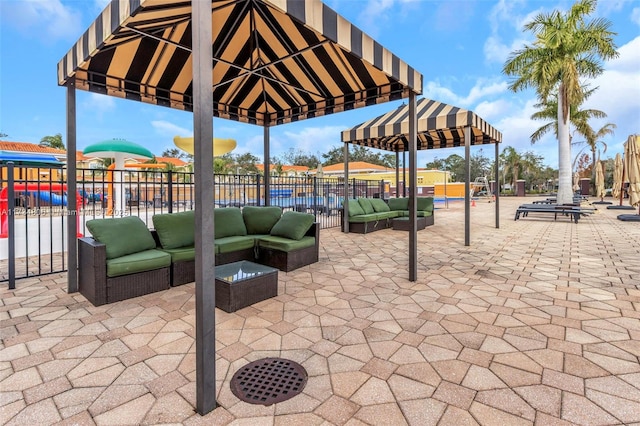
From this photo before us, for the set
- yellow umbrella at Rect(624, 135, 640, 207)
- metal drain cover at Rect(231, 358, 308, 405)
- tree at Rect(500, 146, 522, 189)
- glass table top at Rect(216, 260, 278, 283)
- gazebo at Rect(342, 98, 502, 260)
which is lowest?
metal drain cover at Rect(231, 358, 308, 405)

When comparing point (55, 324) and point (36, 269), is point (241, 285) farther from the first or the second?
point (36, 269)

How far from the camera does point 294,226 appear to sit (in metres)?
4.61

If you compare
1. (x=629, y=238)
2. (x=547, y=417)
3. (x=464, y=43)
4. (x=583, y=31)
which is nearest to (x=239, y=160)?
(x=464, y=43)

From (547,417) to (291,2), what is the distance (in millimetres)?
2839

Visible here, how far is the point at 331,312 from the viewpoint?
298 cm

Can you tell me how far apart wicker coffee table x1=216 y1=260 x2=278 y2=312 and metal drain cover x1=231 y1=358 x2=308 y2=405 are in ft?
3.08

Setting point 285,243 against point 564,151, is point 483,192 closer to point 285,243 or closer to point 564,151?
point 564,151

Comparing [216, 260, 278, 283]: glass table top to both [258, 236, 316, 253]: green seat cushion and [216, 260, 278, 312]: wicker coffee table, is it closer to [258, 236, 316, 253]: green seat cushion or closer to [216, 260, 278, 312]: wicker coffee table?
[216, 260, 278, 312]: wicker coffee table

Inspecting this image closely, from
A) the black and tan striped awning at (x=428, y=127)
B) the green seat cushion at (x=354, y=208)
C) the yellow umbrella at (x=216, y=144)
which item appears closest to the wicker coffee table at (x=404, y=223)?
the green seat cushion at (x=354, y=208)

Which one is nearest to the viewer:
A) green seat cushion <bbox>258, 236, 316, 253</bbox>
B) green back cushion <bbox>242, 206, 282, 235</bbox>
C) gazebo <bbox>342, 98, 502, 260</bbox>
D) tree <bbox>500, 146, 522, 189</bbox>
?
green seat cushion <bbox>258, 236, 316, 253</bbox>

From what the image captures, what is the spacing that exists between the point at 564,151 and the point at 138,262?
15.1 metres

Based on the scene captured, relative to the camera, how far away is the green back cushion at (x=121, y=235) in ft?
10.7

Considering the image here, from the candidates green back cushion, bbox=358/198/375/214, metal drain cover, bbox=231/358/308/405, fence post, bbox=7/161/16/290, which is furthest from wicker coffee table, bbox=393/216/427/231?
fence post, bbox=7/161/16/290

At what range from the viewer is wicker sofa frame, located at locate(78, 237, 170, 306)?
10.0 ft
